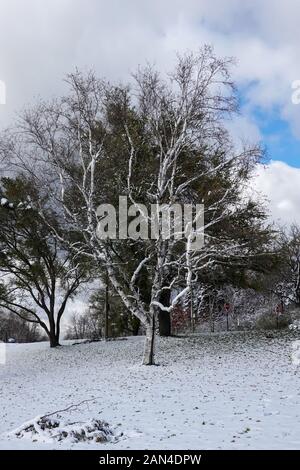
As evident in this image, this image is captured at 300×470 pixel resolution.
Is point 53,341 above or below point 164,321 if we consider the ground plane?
below

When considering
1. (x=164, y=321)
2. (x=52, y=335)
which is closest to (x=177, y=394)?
(x=164, y=321)

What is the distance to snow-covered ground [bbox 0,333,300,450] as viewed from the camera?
746 cm

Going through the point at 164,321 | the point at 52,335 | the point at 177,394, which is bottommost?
the point at 177,394

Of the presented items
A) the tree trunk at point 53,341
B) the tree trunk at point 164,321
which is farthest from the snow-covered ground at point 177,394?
the tree trunk at point 53,341

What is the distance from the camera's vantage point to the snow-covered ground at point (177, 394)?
7.46 m

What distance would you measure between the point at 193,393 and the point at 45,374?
26.9 ft

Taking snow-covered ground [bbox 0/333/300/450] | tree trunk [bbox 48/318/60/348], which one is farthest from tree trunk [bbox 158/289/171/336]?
tree trunk [bbox 48/318/60/348]

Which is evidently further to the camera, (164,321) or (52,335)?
(52,335)

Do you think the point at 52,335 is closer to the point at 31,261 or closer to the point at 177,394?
the point at 31,261

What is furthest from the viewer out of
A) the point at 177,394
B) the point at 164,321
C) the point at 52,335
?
the point at 52,335

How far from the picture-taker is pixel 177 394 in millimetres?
10984

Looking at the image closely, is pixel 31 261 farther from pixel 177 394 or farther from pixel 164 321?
pixel 177 394

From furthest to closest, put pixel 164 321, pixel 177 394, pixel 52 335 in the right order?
pixel 52 335 < pixel 164 321 < pixel 177 394

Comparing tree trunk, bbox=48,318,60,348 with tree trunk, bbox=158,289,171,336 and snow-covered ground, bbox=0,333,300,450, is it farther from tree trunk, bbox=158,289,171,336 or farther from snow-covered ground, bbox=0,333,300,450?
tree trunk, bbox=158,289,171,336
